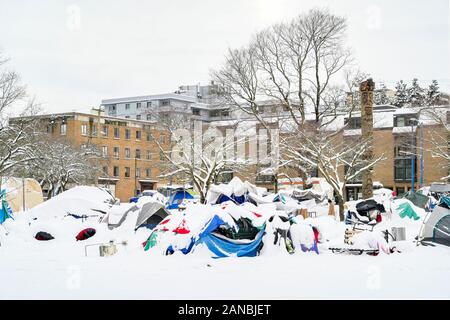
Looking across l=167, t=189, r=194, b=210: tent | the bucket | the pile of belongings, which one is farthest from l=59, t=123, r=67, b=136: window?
the bucket

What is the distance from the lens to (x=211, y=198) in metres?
28.5

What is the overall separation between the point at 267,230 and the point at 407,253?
4146mm

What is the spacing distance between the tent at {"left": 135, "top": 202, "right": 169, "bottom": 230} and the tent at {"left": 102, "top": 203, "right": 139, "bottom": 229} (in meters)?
1.17

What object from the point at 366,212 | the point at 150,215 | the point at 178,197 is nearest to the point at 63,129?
the point at 178,197

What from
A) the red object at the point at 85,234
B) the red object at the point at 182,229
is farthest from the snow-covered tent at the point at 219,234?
the red object at the point at 85,234

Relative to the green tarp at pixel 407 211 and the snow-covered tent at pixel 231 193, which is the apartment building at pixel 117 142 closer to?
the snow-covered tent at pixel 231 193

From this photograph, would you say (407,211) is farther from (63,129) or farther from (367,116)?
(63,129)

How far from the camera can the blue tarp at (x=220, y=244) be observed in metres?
16.9

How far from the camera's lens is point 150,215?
24000mm

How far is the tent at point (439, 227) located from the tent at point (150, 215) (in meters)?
10.7

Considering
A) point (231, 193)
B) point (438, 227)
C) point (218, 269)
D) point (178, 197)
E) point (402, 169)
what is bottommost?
point (178, 197)

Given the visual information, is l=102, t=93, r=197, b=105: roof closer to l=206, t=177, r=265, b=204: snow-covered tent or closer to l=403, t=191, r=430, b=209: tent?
l=403, t=191, r=430, b=209: tent

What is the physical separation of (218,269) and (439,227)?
779cm

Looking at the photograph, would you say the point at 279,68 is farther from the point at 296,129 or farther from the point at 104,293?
the point at 104,293
